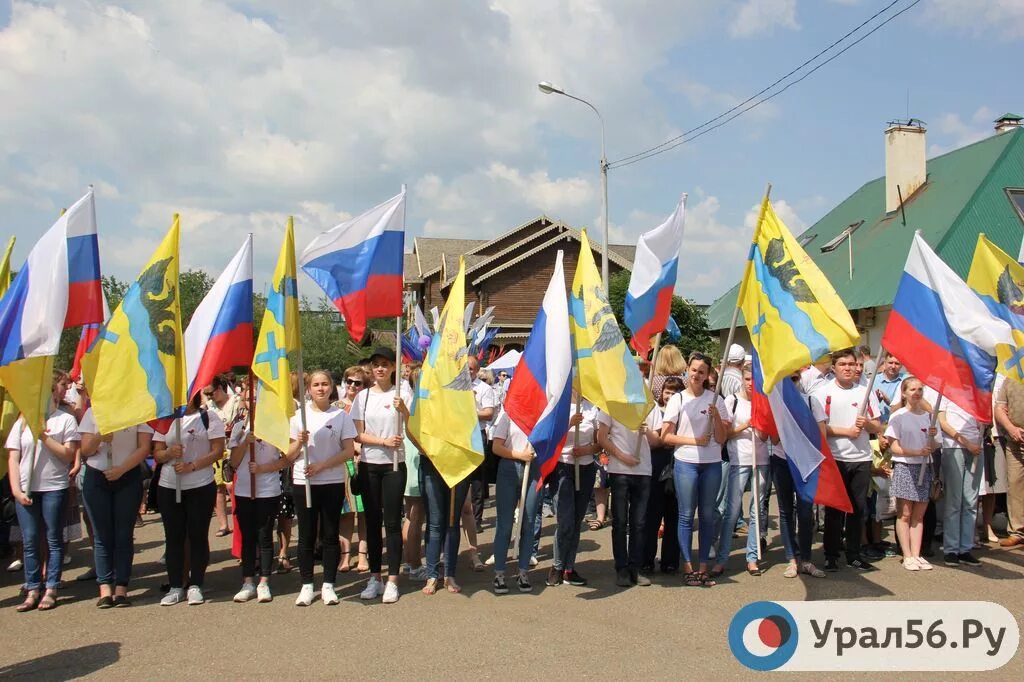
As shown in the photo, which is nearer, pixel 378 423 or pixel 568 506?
pixel 378 423

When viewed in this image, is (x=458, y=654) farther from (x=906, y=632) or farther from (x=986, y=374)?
(x=986, y=374)

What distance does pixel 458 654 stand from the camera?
5691mm

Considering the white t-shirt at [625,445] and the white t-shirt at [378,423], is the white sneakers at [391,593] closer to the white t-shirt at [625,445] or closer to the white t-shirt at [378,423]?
the white t-shirt at [378,423]

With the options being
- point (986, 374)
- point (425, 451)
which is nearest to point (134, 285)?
point (425, 451)

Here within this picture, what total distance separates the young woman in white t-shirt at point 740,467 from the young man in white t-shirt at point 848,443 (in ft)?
2.06

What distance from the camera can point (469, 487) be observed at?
762 centimetres

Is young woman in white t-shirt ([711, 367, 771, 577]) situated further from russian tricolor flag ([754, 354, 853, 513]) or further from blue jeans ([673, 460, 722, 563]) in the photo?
russian tricolor flag ([754, 354, 853, 513])

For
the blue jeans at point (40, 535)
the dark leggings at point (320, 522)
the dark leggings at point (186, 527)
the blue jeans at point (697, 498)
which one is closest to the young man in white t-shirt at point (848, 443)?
the blue jeans at point (697, 498)

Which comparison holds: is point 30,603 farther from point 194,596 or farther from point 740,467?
point 740,467

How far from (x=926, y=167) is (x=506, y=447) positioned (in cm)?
2451

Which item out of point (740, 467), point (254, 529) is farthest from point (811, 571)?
point (254, 529)

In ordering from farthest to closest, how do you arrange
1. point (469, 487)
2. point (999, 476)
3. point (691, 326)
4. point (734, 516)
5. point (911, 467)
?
point (691, 326)
point (999, 476)
point (911, 467)
point (734, 516)
point (469, 487)

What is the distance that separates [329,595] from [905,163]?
81.5ft

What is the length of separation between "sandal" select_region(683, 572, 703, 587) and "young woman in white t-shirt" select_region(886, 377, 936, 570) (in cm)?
201
